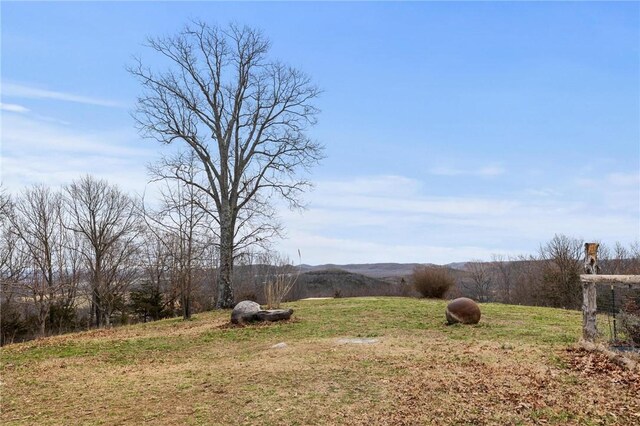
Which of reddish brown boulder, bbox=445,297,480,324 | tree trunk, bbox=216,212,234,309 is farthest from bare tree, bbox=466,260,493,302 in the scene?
reddish brown boulder, bbox=445,297,480,324

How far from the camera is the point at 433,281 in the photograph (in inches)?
734

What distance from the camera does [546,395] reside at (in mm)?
4844

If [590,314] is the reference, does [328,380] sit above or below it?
below

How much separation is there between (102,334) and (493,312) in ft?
33.5

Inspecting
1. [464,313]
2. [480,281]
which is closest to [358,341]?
[464,313]

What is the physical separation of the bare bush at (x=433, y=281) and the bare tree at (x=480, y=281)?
10.4 metres

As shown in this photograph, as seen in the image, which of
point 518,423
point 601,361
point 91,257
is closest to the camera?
point 518,423

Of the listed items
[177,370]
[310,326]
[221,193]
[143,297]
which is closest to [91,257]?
[143,297]

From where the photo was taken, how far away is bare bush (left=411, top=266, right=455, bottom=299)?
61.0 feet

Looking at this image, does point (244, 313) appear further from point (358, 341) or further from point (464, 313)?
point (464, 313)

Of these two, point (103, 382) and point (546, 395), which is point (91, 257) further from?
point (546, 395)

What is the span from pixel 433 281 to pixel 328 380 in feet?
45.4

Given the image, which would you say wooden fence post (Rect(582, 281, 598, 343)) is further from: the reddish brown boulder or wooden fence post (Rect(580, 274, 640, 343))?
the reddish brown boulder

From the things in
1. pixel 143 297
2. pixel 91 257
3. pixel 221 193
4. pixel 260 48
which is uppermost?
pixel 260 48
